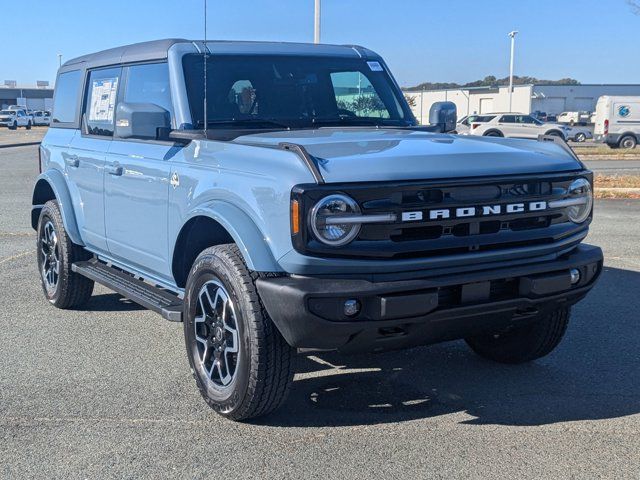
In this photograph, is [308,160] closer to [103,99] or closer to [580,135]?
[103,99]

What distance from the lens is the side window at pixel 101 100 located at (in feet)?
19.4

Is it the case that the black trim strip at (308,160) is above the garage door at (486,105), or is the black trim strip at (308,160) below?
below

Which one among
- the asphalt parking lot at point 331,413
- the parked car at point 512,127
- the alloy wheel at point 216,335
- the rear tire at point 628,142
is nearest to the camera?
the asphalt parking lot at point 331,413

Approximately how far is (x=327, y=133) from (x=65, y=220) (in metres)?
2.58

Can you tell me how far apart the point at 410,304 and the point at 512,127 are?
106ft

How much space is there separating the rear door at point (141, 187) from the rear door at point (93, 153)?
16 centimetres

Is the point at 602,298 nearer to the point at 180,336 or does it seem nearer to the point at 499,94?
the point at 180,336

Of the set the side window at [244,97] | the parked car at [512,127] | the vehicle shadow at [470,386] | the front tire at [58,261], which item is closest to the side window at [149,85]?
the side window at [244,97]

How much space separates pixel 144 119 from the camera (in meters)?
4.69

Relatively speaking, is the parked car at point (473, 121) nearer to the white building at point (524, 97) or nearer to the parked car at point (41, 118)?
the white building at point (524, 97)

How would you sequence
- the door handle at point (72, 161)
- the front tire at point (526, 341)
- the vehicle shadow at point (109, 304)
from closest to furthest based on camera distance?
the front tire at point (526, 341) → the door handle at point (72, 161) → the vehicle shadow at point (109, 304)

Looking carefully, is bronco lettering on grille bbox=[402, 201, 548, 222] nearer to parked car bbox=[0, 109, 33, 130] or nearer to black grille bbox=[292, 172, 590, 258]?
black grille bbox=[292, 172, 590, 258]

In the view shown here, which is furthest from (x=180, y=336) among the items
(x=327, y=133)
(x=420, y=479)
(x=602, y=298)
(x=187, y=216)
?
(x=602, y=298)

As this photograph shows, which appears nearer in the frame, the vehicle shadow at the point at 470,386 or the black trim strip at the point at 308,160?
the black trim strip at the point at 308,160
